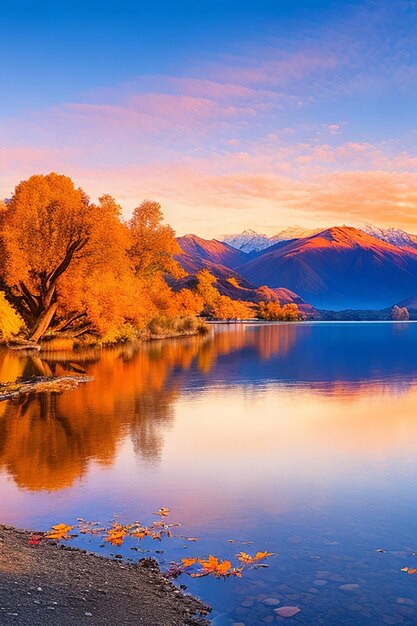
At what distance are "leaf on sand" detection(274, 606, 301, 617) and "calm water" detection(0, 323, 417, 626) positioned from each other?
0.11 metres

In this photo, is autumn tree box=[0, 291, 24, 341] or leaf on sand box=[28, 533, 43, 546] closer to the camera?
leaf on sand box=[28, 533, 43, 546]

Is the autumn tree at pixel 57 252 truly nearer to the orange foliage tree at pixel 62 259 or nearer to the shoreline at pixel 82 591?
the orange foliage tree at pixel 62 259

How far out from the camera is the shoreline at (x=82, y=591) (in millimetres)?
7332

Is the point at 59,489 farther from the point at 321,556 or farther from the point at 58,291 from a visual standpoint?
the point at 58,291

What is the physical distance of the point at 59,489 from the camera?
1429 centimetres

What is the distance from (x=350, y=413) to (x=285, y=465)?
9.50m

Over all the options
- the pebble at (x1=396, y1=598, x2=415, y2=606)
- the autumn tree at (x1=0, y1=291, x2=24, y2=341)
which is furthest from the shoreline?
the autumn tree at (x1=0, y1=291, x2=24, y2=341)

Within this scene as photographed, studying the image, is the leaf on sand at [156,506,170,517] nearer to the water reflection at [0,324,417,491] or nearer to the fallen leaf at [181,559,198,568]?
the fallen leaf at [181,559,198,568]

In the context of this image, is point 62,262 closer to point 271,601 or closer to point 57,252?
point 57,252

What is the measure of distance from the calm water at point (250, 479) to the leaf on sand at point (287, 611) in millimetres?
112

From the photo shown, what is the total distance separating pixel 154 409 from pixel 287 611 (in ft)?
59.0

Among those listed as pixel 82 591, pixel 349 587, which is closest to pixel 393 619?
pixel 349 587

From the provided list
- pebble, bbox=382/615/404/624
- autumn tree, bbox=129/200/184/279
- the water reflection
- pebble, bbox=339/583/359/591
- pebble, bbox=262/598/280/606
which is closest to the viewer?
pebble, bbox=382/615/404/624

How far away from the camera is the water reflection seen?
18.0 m
